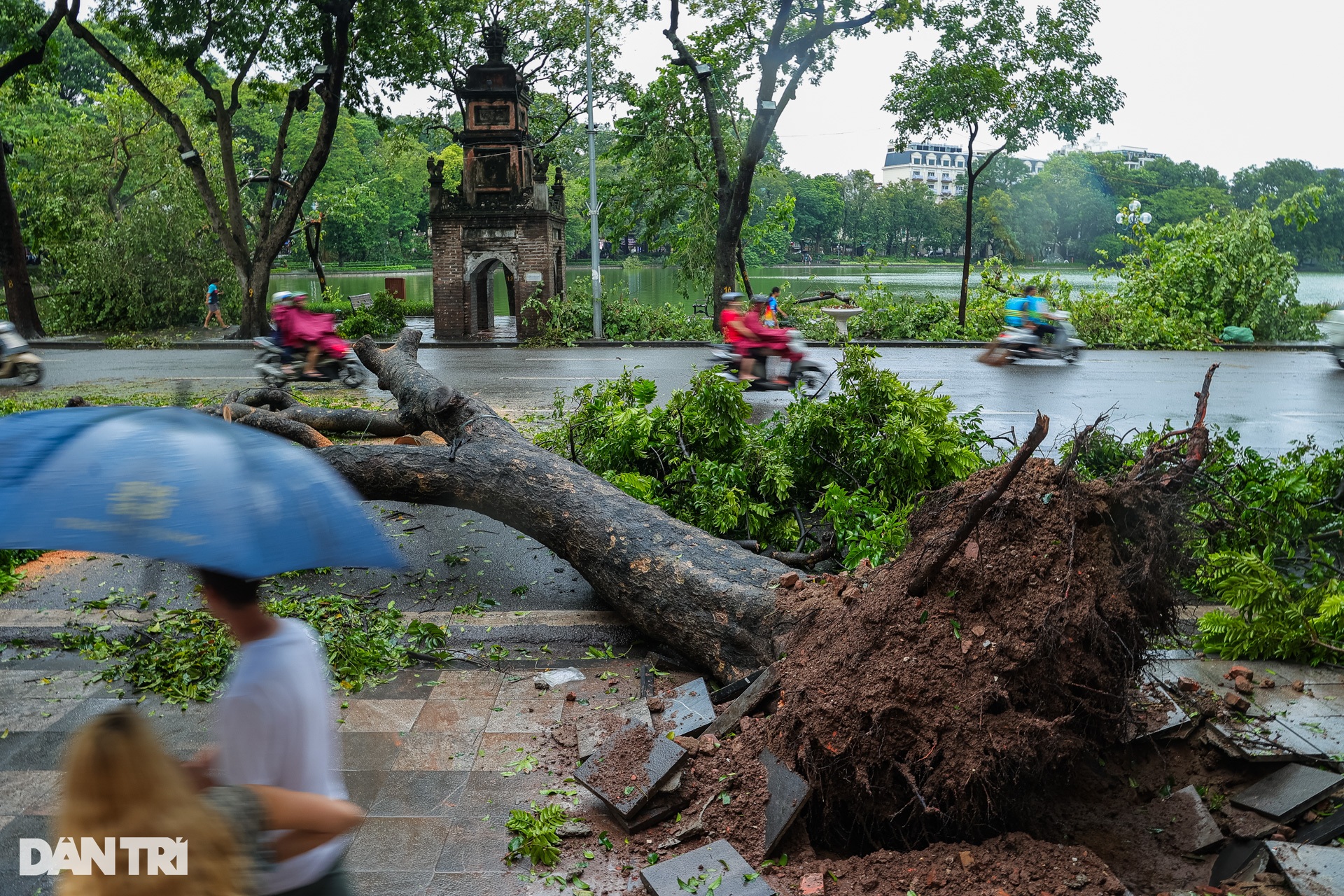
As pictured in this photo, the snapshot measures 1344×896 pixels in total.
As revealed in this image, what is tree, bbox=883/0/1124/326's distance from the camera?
24.8 meters

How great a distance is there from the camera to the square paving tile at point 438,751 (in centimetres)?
481

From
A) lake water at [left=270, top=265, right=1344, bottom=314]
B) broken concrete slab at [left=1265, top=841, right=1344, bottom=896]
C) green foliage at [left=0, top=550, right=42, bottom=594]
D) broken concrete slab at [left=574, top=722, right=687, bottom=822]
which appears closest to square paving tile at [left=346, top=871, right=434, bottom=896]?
broken concrete slab at [left=574, top=722, right=687, bottom=822]

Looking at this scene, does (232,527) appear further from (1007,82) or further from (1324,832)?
(1007,82)

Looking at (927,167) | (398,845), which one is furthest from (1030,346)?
(927,167)

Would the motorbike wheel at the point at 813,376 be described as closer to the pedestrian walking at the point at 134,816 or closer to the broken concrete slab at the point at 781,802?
the broken concrete slab at the point at 781,802

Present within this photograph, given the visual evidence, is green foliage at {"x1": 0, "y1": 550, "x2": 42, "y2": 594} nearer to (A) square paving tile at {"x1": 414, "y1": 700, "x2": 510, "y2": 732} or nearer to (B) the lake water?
(A) square paving tile at {"x1": 414, "y1": 700, "x2": 510, "y2": 732}

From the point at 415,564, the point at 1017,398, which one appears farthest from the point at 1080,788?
the point at 1017,398

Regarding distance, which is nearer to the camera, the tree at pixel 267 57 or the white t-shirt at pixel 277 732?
the white t-shirt at pixel 277 732

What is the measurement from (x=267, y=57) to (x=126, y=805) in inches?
1119

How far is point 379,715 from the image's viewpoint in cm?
538

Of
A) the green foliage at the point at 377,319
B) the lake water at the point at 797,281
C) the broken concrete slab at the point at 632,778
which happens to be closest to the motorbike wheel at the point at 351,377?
the green foliage at the point at 377,319

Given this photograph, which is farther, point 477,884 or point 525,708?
point 525,708

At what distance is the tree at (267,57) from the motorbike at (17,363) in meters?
8.65

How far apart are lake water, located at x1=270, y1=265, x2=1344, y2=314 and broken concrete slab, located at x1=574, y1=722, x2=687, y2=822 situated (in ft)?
97.3
